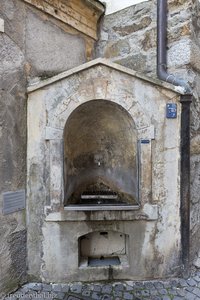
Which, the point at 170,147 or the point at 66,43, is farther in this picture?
the point at 66,43

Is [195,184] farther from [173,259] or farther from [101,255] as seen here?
[101,255]

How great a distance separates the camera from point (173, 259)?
2.50m

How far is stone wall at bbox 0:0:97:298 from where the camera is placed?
222cm

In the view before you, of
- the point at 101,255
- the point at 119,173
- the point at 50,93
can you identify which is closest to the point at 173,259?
the point at 101,255

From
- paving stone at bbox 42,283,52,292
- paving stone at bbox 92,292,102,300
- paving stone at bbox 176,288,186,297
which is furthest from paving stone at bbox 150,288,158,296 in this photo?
paving stone at bbox 42,283,52,292

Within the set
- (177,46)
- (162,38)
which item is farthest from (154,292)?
(162,38)

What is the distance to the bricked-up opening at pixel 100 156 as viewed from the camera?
2.60 meters

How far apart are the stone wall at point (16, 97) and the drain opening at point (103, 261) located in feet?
2.50

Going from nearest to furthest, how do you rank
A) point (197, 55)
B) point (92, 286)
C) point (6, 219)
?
point (6, 219) → point (92, 286) → point (197, 55)

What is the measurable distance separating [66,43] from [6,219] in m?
2.20

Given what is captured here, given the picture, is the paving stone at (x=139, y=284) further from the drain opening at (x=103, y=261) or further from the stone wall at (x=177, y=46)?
the stone wall at (x=177, y=46)

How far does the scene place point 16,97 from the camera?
7.68 ft

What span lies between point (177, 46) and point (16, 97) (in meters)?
2.00

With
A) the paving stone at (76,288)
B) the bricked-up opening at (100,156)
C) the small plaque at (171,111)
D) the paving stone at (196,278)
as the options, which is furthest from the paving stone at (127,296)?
the small plaque at (171,111)
